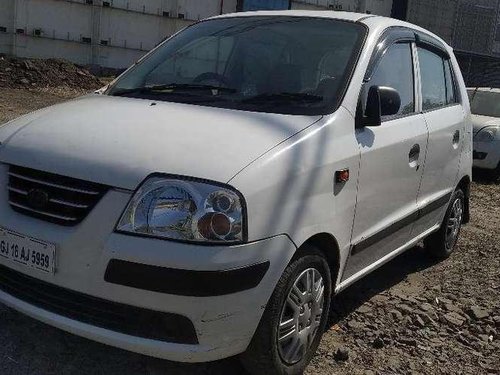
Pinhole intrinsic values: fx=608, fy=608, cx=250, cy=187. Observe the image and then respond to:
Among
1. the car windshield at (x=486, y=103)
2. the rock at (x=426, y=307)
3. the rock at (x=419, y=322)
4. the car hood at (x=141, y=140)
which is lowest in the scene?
the rock at (x=426, y=307)

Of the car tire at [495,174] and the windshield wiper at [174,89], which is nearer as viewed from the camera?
the windshield wiper at [174,89]

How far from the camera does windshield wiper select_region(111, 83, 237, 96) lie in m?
3.21

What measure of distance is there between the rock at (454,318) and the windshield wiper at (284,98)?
1.67 meters

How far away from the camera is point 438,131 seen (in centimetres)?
404

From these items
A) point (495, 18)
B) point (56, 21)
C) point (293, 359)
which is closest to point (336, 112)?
point (293, 359)

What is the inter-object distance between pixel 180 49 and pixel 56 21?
54.7 feet

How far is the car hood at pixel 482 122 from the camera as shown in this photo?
875cm

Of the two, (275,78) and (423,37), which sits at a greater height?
(423,37)

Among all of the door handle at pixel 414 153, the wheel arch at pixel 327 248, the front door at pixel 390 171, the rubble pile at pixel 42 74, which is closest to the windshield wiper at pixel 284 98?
the front door at pixel 390 171

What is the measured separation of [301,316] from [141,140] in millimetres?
1067

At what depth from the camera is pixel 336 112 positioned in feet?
9.61

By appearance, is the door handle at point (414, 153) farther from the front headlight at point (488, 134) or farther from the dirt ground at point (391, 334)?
the front headlight at point (488, 134)

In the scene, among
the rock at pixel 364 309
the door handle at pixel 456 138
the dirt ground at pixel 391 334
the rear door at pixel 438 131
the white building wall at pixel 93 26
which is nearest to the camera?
the dirt ground at pixel 391 334

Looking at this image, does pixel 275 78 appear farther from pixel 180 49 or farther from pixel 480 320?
pixel 480 320
